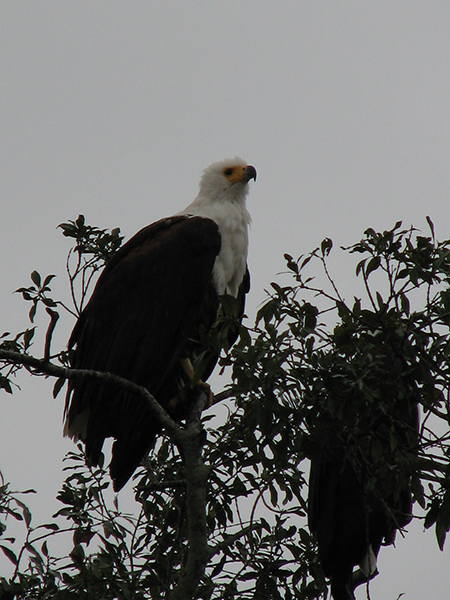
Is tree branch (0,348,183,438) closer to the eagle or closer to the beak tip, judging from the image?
the eagle

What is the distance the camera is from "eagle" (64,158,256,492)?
4.07 meters

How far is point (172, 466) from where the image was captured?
3920 mm

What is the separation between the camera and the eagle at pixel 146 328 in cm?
407

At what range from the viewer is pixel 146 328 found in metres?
4.28

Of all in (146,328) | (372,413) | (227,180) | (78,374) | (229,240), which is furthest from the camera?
(227,180)

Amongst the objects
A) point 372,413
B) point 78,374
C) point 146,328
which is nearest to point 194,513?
point 78,374

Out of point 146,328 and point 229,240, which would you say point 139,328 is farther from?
point 229,240

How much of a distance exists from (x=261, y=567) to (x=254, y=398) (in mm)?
931

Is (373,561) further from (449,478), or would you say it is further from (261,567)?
(449,478)

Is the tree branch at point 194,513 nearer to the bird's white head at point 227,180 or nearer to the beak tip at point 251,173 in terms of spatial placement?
the bird's white head at point 227,180

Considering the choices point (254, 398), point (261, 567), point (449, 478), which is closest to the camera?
point (449, 478)

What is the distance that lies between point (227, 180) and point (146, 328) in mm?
1518

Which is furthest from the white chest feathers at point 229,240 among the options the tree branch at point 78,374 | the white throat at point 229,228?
the tree branch at point 78,374

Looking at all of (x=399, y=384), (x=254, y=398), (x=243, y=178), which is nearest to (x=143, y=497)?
(x=254, y=398)
